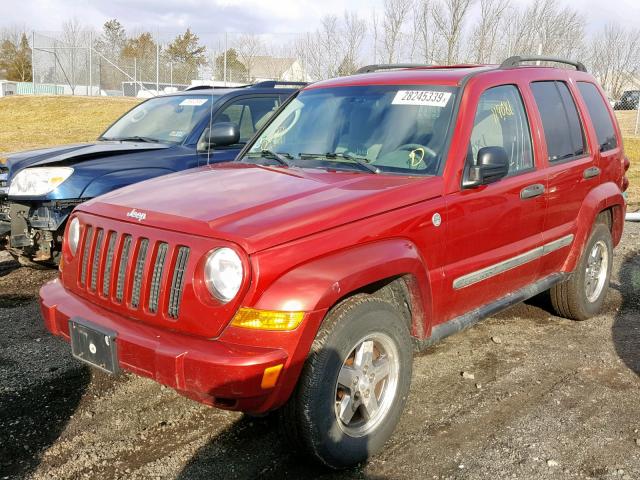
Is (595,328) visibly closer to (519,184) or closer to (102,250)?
(519,184)

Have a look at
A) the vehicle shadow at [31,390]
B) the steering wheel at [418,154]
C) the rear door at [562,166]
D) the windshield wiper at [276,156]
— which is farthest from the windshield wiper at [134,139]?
the rear door at [562,166]

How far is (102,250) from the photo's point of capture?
3264mm

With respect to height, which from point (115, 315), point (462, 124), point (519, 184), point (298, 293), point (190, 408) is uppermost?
point (462, 124)

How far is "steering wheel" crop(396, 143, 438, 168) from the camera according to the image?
3.78 m

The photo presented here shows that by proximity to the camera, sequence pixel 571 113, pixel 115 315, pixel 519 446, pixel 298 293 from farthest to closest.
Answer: pixel 571 113
pixel 519 446
pixel 115 315
pixel 298 293

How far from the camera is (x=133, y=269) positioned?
3082 mm

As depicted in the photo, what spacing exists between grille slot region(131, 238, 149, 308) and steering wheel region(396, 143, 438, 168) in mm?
1616

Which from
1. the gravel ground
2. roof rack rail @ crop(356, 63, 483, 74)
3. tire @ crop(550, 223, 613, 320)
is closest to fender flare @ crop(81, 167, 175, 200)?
the gravel ground

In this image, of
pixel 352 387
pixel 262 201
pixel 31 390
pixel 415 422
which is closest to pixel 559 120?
pixel 415 422

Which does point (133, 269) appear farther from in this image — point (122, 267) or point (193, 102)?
point (193, 102)

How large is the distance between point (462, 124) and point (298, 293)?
1681 millimetres

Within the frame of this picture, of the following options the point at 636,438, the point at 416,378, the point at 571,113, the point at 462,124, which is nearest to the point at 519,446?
the point at 636,438

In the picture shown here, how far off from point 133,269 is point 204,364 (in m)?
0.67

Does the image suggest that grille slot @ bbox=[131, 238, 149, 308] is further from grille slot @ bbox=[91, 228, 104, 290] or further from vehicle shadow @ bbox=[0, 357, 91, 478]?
vehicle shadow @ bbox=[0, 357, 91, 478]
